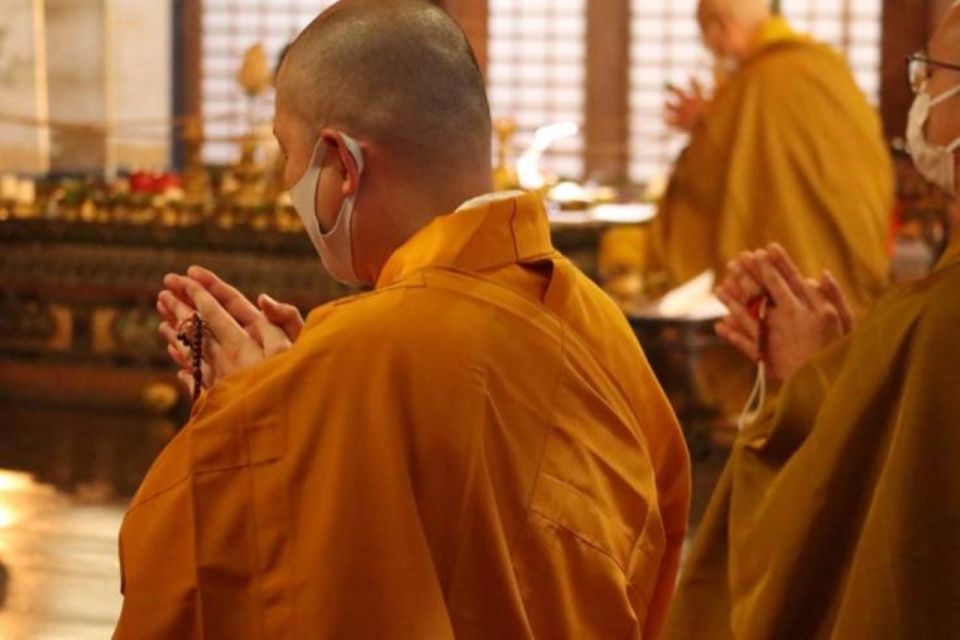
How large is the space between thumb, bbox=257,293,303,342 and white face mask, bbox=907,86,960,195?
75cm

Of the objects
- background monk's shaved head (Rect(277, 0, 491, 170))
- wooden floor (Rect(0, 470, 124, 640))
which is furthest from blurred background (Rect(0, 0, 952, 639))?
background monk's shaved head (Rect(277, 0, 491, 170))

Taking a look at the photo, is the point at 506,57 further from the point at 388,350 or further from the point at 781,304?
the point at 388,350

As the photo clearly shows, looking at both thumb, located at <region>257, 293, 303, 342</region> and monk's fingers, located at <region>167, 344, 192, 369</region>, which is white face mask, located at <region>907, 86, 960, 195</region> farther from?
monk's fingers, located at <region>167, 344, 192, 369</region>

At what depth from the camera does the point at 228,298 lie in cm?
206

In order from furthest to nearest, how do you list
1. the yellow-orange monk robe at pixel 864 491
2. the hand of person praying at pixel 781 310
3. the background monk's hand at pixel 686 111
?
the background monk's hand at pixel 686 111
the hand of person praying at pixel 781 310
the yellow-orange monk robe at pixel 864 491

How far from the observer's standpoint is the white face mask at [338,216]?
1.92m

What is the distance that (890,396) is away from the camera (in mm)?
2199

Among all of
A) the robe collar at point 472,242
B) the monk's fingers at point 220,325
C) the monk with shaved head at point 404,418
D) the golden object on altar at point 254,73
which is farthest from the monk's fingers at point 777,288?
the golden object on altar at point 254,73

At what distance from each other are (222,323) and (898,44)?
11.0m

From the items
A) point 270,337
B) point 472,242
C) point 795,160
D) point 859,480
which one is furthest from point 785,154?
point 472,242

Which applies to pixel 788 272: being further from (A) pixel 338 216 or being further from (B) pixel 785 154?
(B) pixel 785 154

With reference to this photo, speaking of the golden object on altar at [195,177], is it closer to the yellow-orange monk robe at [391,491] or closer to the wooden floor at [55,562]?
the wooden floor at [55,562]

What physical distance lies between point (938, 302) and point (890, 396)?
12 centimetres

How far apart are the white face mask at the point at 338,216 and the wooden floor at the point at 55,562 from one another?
9.28 feet
